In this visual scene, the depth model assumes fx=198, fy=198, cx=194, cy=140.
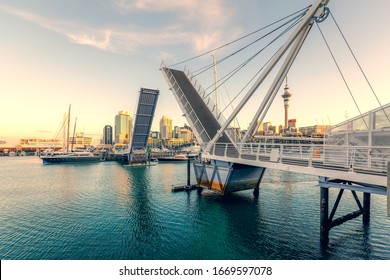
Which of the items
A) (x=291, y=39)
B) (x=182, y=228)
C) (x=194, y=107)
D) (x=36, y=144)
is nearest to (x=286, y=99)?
(x=194, y=107)

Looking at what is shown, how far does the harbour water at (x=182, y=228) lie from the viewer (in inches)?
499

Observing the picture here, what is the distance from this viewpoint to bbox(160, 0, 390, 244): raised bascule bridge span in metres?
11.6

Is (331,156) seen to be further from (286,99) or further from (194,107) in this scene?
(286,99)

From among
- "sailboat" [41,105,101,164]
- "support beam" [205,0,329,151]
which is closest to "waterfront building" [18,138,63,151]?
"sailboat" [41,105,101,164]

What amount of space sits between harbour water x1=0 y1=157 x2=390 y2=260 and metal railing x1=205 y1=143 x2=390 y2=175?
5397 mm

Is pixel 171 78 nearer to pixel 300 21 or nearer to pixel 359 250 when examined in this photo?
pixel 300 21

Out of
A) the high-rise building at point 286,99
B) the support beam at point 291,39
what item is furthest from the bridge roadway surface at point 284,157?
the high-rise building at point 286,99

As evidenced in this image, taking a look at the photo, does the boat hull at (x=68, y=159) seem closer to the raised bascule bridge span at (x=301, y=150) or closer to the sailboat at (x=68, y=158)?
the sailboat at (x=68, y=158)

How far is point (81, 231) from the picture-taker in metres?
15.9

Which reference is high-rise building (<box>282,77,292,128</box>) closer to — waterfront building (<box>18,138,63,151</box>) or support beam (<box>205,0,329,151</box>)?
support beam (<box>205,0,329,151</box>)

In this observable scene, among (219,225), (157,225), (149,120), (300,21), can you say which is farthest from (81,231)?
(149,120)

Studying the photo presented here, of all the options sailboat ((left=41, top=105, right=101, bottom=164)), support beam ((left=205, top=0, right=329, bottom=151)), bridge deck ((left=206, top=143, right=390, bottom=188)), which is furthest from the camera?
sailboat ((left=41, top=105, right=101, bottom=164))

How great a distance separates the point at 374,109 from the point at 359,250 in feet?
29.9

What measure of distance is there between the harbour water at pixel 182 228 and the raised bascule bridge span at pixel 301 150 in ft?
5.35
